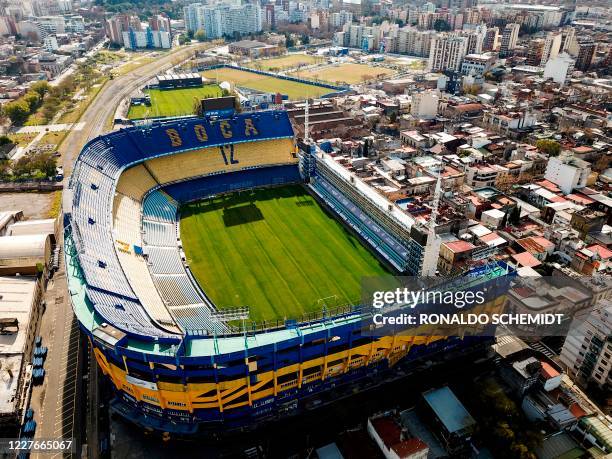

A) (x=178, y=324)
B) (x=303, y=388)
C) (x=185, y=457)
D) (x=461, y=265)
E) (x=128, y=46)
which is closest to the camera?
(x=185, y=457)

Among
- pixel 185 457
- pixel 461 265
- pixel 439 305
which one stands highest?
pixel 439 305

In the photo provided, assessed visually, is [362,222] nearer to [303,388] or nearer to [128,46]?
[303,388]

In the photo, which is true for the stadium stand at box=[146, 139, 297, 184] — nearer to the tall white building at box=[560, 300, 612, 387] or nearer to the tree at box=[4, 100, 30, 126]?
the tall white building at box=[560, 300, 612, 387]

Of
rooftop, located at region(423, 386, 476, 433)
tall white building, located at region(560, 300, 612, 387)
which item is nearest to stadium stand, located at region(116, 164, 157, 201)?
rooftop, located at region(423, 386, 476, 433)

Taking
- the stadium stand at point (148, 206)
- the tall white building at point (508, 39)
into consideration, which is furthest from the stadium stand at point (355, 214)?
the tall white building at point (508, 39)

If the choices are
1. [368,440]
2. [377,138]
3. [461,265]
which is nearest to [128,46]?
[377,138]
